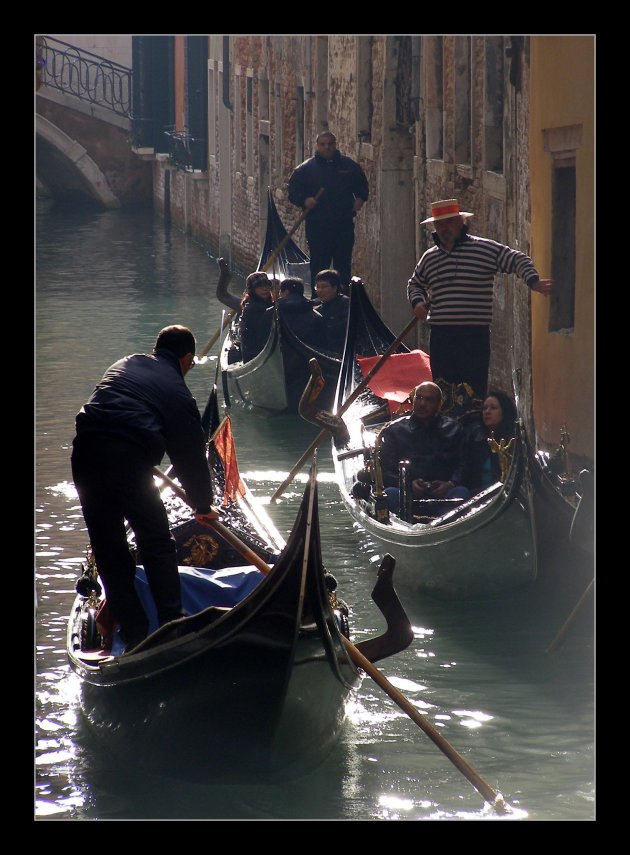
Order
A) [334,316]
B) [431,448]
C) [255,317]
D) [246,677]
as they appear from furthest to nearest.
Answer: [255,317] → [334,316] → [431,448] → [246,677]

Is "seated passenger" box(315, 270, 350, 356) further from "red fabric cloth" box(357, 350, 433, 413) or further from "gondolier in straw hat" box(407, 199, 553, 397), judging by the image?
"gondolier in straw hat" box(407, 199, 553, 397)

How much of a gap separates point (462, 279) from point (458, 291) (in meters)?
0.05

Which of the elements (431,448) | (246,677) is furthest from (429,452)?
(246,677)

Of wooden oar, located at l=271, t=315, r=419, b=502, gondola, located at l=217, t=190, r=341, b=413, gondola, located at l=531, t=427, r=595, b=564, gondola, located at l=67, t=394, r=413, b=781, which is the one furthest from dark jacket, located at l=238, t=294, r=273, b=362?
gondola, located at l=67, t=394, r=413, b=781

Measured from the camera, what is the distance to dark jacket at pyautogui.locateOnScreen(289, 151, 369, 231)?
9609 mm

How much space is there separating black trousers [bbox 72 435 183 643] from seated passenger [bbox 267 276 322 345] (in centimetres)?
488

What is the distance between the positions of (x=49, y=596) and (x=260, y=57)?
34.1 ft

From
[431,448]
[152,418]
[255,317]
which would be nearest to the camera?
[152,418]

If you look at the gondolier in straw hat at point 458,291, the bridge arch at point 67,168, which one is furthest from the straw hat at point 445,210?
the bridge arch at point 67,168

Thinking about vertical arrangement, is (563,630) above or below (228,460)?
below

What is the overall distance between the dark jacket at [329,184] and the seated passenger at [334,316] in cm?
89

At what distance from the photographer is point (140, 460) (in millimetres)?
4023

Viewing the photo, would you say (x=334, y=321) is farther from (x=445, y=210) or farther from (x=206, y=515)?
(x=206, y=515)

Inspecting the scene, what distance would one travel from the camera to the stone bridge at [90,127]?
22406mm
